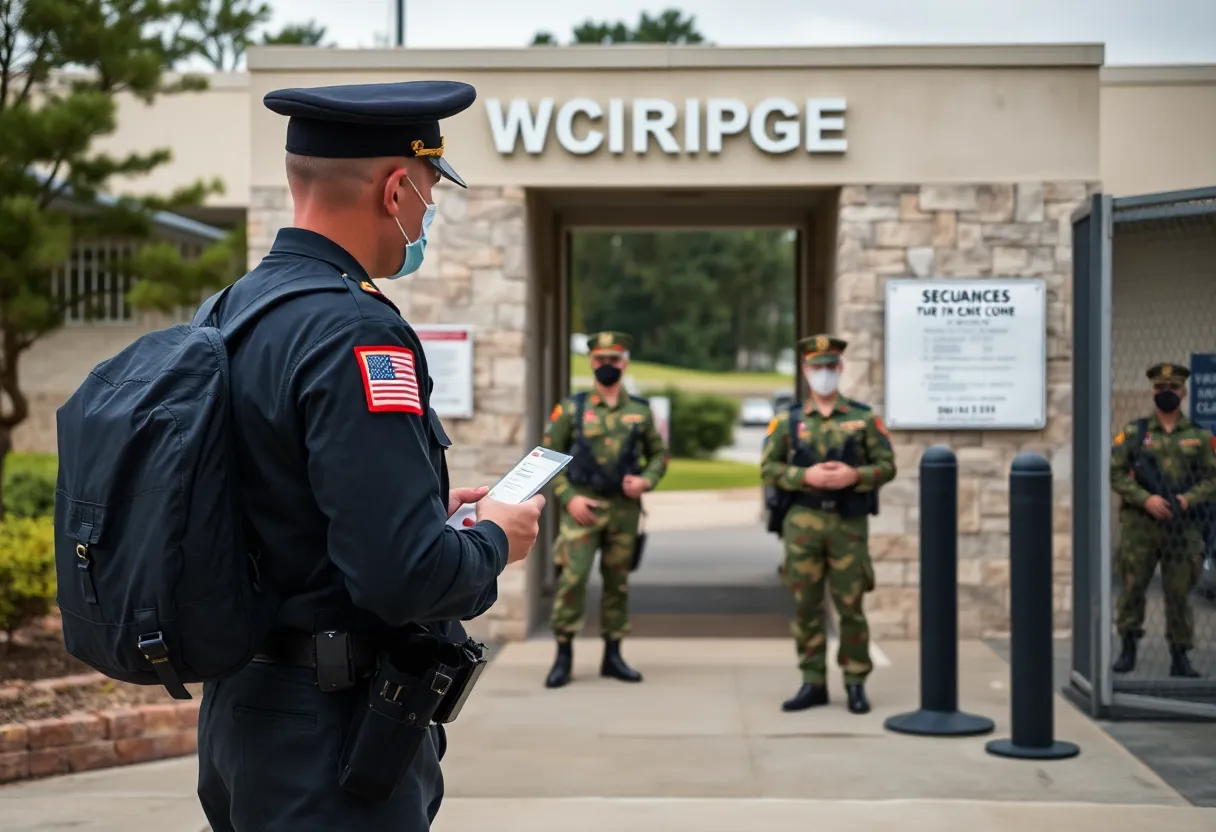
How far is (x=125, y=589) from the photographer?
6.64ft

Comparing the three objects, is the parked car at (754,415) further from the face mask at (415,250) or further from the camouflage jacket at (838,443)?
the face mask at (415,250)

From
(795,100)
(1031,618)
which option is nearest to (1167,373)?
(1031,618)

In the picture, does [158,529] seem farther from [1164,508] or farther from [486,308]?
[486,308]

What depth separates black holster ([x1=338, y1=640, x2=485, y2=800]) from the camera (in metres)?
2.12

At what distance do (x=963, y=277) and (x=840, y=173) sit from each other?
1061 millimetres

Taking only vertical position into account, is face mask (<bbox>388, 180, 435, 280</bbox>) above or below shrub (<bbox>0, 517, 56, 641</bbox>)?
above

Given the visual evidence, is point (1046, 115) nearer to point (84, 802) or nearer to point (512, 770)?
point (512, 770)

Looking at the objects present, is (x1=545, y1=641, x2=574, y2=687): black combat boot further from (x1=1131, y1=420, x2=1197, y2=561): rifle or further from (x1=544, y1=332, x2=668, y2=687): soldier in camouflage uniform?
(x1=1131, y1=420, x2=1197, y2=561): rifle

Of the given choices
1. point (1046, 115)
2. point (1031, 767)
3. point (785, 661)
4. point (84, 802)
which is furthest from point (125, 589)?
point (1046, 115)

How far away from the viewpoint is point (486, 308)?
952 centimetres

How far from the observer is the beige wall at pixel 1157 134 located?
13.8 meters

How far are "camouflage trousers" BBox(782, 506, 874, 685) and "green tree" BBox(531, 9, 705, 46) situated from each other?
2046 inches

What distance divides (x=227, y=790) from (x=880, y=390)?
7.64m

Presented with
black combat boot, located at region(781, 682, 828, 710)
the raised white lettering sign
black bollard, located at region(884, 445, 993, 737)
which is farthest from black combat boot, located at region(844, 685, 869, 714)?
the raised white lettering sign
